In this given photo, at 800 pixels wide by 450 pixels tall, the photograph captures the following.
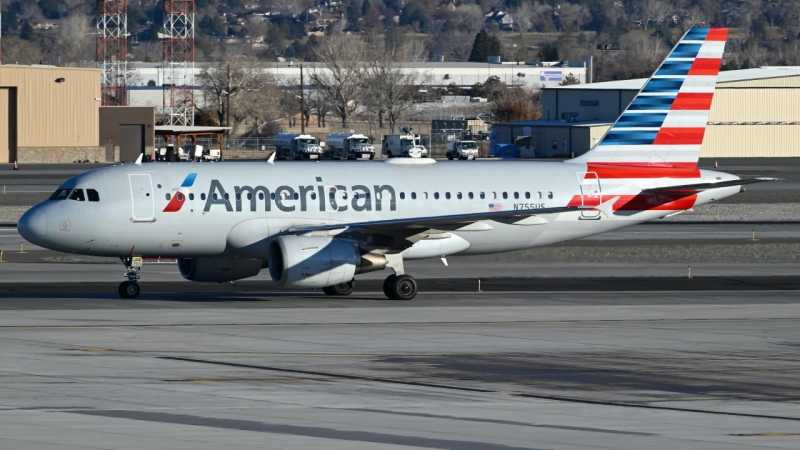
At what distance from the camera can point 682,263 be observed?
47.0 metres

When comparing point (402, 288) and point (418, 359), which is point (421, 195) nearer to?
point (402, 288)

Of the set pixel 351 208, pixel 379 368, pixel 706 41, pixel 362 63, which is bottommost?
pixel 379 368

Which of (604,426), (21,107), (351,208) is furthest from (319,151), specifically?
(604,426)

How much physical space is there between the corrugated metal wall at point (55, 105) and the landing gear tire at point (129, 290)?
83.9 m

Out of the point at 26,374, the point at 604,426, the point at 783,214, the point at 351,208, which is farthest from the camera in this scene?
the point at 783,214

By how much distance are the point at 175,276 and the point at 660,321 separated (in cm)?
1761

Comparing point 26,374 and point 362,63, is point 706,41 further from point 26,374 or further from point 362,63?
point 362,63

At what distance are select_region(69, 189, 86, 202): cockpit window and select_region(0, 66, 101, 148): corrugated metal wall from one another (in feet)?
273

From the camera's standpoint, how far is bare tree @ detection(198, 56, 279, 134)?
558ft

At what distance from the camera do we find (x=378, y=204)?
37.1 metres

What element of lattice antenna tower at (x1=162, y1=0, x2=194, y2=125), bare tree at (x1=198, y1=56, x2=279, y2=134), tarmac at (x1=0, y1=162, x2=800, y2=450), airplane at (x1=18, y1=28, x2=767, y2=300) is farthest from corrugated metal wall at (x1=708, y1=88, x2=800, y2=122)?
airplane at (x1=18, y1=28, x2=767, y2=300)

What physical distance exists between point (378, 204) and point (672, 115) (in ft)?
34.5

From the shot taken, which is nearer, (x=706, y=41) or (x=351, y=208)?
(x=351, y=208)

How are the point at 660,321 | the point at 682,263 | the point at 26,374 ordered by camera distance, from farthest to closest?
the point at 682,263
the point at 660,321
the point at 26,374
